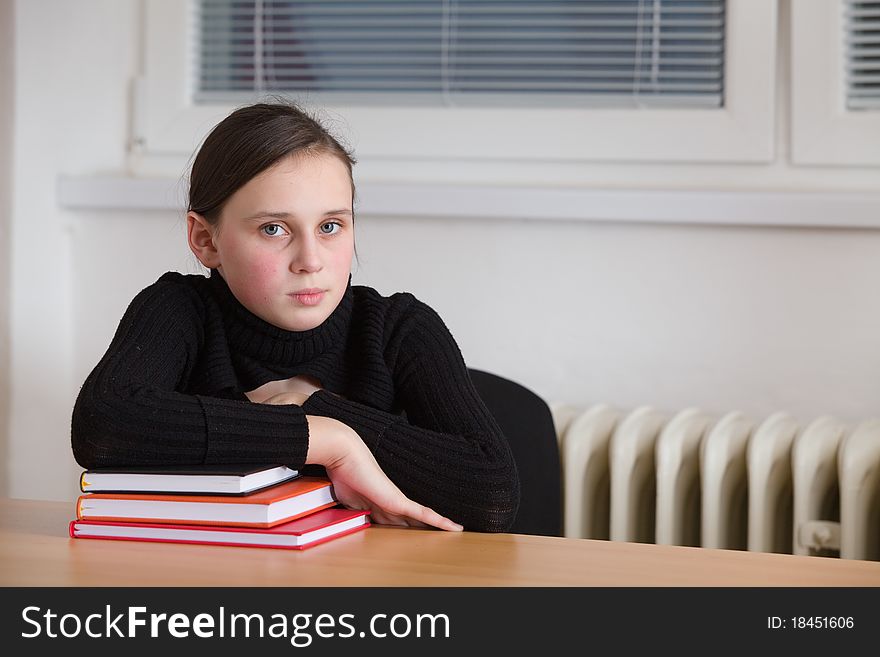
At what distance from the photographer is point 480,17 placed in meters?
2.11

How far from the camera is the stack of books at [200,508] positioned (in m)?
1.00

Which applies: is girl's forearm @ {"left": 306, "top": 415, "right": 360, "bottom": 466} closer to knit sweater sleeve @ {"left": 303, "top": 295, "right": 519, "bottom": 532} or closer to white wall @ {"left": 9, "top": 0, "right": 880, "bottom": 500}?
knit sweater sleeve @ {"left": 303, "top": 295, "right": 519, "bottom": 532}

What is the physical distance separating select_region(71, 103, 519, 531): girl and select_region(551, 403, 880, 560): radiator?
537 millimetres

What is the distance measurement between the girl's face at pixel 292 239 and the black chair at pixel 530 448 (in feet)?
1.30

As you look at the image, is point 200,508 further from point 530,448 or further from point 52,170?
point 52,170

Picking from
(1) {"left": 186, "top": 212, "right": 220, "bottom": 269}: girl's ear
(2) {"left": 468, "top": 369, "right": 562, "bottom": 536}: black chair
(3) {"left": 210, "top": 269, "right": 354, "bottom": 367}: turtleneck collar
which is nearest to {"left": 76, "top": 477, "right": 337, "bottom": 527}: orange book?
(3) {"left": 210, "top": 269, "right": 354, "bottom": 367}: turtleneck collar

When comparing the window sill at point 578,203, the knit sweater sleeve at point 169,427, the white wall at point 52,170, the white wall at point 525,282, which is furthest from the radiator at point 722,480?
the white wall at point 52,170

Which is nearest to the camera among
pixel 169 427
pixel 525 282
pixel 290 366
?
pixel 169 427

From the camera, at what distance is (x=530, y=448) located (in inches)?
61.9

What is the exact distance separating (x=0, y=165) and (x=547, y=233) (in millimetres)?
1035

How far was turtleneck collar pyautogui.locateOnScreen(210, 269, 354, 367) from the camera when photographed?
128 cm

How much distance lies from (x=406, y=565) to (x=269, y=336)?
0.42 m

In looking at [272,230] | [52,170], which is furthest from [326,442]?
[52,170]
